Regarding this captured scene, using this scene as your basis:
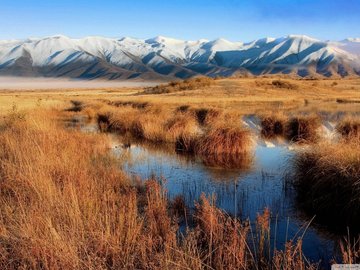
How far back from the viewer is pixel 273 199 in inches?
415

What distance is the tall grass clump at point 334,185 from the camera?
884 cm

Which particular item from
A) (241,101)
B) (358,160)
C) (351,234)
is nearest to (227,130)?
(358,160)

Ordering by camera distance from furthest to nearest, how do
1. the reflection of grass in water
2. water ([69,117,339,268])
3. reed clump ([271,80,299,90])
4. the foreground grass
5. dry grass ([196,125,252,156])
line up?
reed clump ([271,80,299,90]) → dry grass ([196,125,252,156]) → the reflection of grass in water → water ([69,117,339,268]) → the foreground grass

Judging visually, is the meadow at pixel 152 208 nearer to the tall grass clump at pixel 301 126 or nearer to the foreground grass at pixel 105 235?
the foreground grass at pixel 105 235

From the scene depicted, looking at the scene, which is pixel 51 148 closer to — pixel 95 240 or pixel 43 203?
pixel 43 203

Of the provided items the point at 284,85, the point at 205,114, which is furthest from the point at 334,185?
the point at 284,85

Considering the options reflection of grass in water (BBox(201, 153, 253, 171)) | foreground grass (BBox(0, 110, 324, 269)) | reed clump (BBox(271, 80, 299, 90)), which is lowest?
reflection of grass in water (BBox(201, 153, 253, 171))

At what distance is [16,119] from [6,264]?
1670 centimetres

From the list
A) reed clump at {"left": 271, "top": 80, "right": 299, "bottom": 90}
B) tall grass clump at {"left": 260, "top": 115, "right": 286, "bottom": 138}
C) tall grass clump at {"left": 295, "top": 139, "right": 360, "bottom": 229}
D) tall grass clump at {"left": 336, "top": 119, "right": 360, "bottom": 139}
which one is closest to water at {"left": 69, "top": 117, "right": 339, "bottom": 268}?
tall grass clump at {"left": 295, "top": 139, "right": 360, "bottom": 229}

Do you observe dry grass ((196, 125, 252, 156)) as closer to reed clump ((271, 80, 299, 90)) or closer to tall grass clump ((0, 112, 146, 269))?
tall grass clump ((0, 112, 146, 269))

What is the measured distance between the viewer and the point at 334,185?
9578 millimetres

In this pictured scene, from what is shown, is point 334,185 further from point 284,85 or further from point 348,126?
point 284,85

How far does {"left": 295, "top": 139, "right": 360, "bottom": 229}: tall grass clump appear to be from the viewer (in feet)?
29.0

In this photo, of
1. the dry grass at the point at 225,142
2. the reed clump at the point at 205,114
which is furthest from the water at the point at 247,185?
the reed clump at the point at 205,114
